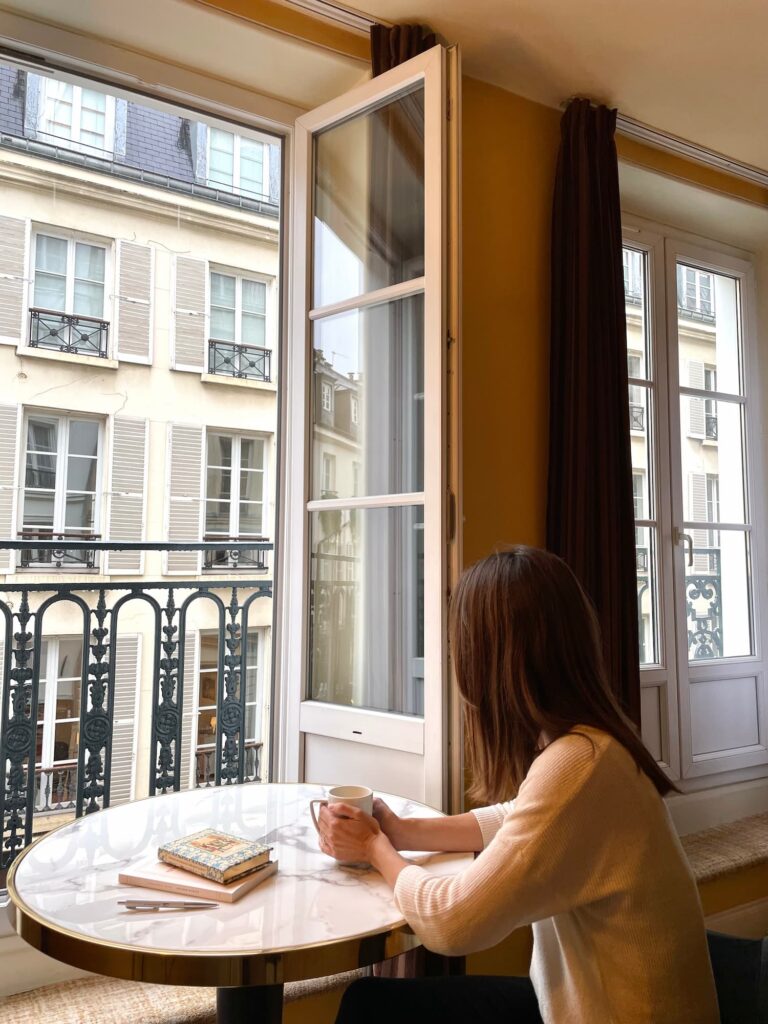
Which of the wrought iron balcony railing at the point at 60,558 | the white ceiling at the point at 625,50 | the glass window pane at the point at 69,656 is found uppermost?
the white ceiling at the point at 625,50

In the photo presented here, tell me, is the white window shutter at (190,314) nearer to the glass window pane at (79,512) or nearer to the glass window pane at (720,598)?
the glass window pane at (79,512)

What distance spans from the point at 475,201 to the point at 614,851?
1944 mm

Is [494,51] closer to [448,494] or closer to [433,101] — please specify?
[433,101]

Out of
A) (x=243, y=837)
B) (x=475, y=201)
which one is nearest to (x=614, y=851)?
(x=243, y=837)

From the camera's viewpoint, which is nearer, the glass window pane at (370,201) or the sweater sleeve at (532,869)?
the sweater sleeve at (532,869)

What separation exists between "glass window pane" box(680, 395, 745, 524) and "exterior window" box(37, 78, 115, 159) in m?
4.36

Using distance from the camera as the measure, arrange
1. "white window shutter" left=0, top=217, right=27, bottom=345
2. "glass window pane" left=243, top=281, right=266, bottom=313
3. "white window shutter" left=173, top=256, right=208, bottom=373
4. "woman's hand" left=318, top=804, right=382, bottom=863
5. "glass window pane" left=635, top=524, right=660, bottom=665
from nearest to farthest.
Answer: "woman's hand" left=318, top=804, right=382, bottom=863 < "glass window pane" left=635, top=524, right=660, bottom=665 < "white window shutter" left=0, top=217, right=27, bottom=345 < "white window shutter" left=173, top=256, right=208, bottom=373 < "glass window pane" left=243, top=281, right=266, bottom=313

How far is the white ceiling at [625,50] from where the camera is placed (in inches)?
81.3

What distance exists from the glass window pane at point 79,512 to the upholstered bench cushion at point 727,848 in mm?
4670

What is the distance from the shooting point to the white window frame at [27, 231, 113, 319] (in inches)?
222

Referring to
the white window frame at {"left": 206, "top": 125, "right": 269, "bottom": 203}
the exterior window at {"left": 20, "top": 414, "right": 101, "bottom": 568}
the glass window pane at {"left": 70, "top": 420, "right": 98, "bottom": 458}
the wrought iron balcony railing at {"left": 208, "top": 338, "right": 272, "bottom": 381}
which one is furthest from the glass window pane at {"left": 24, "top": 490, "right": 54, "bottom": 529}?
the white window frame at {"left": 206, "top": 125, "right": 269, "bottom": 203}

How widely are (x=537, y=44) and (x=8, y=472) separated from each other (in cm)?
456

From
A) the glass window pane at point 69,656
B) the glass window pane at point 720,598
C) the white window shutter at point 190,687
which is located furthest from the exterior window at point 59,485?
the glass window pane at point 720,598

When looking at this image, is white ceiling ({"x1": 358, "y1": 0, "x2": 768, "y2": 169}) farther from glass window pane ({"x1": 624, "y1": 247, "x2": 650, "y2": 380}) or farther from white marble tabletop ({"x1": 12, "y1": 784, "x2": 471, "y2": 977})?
white marble tabletop ({"x1": 12, "y1": 784, "x2": 471, "y2": 977})
